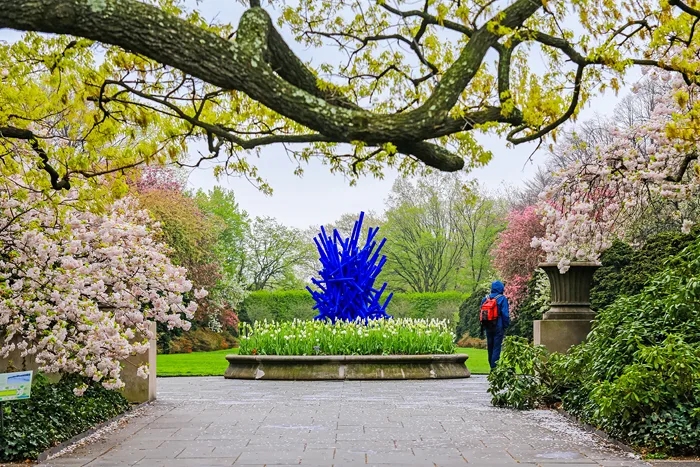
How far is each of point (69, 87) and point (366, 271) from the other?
1101 cm

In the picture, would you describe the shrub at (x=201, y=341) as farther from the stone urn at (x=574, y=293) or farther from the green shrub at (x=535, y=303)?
the stone urn at (x=574, y=293)

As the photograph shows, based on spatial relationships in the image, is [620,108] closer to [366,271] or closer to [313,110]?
[366,271]

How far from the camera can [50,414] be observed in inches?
319

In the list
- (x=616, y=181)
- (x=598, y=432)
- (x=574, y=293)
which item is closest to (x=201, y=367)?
(x=574, y=293)

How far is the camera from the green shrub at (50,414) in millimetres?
7094

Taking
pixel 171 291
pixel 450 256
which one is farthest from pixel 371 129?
pixel 450 256

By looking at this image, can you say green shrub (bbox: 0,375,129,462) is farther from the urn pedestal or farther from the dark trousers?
the dark trousers

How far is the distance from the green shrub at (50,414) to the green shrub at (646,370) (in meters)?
4.93

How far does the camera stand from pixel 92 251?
999 cm

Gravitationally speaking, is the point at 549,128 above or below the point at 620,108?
below

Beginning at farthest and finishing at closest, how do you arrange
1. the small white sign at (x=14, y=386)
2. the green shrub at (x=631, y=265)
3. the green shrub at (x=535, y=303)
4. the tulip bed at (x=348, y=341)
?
the green shrub at (x=535, y=303) < the tulip bed at (x=348, y=341) < the green shrub at (x=631, y=265) < the small white sign at (x=14, y=386)

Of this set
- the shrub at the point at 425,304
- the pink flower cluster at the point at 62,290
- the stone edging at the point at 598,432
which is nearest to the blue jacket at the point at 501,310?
the stone edging at the point at 598,432

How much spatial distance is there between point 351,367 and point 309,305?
74.1ft

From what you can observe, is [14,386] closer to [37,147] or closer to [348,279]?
[37,147]
